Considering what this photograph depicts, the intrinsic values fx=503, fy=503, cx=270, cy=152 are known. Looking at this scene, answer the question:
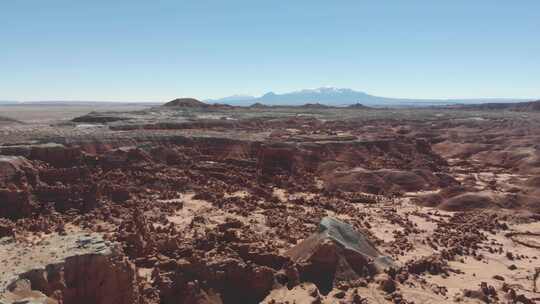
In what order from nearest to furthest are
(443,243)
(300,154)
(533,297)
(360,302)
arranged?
(360,302)
(533,297)
(443,243)
(300,154)

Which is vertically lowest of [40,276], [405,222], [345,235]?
[405,222]

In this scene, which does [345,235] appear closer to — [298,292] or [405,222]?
[298,292]

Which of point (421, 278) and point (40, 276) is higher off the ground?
point (40, 276)

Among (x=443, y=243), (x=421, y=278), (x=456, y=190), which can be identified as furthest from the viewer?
(x=456, y=190)

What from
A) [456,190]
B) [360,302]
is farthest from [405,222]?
[360,302]

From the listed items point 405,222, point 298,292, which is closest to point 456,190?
point 405,222

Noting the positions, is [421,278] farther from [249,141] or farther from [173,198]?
[249,141]

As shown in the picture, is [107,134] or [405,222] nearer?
[405,222]

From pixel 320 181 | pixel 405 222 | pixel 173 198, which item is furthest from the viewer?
pixel 320 181

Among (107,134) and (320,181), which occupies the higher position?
(107,134)
